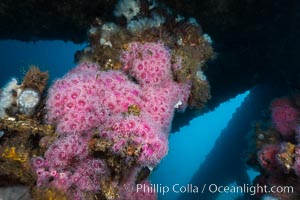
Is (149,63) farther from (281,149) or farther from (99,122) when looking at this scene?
(281,149)

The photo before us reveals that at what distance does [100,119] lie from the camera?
155 inches

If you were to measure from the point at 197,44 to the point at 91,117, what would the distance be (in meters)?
2.91

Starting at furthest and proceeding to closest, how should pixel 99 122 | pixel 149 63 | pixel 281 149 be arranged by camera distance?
pixel 281 149 < pixel 149 63 < pixel 99 122

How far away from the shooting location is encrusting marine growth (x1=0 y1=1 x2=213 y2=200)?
3584mm

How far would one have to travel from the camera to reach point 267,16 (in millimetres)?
8102

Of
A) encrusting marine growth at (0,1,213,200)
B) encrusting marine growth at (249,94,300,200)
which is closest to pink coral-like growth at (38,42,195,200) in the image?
encrusting marine growth at (0,1,213,200)

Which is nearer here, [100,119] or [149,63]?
[100,119]

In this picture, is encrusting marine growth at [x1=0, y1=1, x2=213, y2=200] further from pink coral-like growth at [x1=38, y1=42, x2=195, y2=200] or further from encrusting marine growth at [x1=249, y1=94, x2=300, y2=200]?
encrusting marine growth at [x1=249, y1=94, x2=300, y2=200]

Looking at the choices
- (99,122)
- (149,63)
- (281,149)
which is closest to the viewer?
(99,122)

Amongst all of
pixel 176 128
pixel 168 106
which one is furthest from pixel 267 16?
pixel 176 128

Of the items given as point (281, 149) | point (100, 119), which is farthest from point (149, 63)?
point (281, 149)

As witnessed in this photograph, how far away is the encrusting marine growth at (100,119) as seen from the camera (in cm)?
358

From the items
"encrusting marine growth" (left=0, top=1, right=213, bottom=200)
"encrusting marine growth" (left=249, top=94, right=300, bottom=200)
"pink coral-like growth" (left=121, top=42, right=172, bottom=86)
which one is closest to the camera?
"encrusting marine growth" (left=0, top=1, right=213, bottom=200)

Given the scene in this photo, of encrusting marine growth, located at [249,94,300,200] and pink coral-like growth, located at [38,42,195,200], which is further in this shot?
encrusting marine growth, located at [249,94,300,200]
